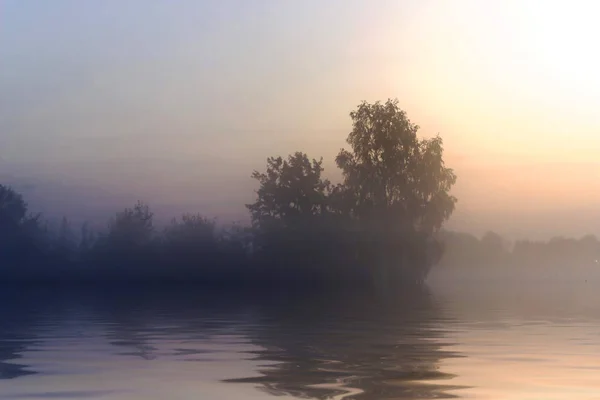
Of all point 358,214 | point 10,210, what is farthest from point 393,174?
point 10,210

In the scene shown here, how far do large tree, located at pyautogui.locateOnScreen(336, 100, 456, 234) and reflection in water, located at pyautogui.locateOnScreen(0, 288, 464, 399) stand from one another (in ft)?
154

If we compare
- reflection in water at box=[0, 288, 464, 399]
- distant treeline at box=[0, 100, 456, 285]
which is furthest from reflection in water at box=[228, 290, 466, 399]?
distant treeline at box=[0, 100, 456, 285]

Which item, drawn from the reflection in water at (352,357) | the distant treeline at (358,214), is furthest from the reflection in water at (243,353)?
the distant treeline at (358,214)

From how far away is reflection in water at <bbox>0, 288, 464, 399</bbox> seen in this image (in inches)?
551

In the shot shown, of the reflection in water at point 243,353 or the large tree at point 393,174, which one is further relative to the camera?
the large tree at point 393,174

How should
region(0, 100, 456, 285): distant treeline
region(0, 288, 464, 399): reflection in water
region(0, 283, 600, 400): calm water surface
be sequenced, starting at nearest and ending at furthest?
region(0, 283, 600, 400): calm water surface
region(0, 288, 464, 399): reflection in water
region(0, 100, 456, 285): distant treeline

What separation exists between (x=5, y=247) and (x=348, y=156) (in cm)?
4689

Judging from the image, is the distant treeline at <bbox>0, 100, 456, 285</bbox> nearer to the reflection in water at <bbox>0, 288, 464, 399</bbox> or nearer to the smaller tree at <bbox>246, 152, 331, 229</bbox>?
the smaller tree at <bbox>246, 152, 331, 229</bbox>

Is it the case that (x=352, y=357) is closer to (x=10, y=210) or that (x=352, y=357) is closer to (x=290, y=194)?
(x=290, y=194)

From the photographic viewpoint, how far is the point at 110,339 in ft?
78.9

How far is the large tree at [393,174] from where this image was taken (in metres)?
81.4

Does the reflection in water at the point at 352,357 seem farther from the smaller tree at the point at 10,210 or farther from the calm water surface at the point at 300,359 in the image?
the smaller tree at the point at 10,210

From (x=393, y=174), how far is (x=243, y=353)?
212ft

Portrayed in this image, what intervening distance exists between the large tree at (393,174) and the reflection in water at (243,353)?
154ft
